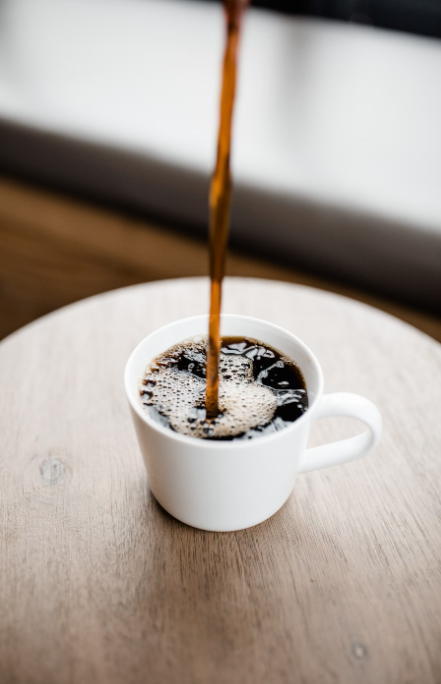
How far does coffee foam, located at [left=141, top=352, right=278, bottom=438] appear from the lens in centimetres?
50

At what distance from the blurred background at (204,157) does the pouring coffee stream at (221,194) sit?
0.88 metres

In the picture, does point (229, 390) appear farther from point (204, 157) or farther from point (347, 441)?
point (204, 157)

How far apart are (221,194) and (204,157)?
101 cm

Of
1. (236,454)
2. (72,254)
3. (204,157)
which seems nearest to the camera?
(236,454)

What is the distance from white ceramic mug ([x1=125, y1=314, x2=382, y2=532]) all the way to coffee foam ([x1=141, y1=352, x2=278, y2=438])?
20 millimetres

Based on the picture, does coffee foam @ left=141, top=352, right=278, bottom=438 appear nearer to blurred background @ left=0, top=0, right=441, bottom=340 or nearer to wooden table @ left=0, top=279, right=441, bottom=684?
wooden table @ left=0, top=279, right=441, bottom=684

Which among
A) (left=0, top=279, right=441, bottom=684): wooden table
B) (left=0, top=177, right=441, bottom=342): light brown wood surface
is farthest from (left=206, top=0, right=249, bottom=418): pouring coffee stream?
(left=0, top=177, right=441, bottom=342): light brown wood surface

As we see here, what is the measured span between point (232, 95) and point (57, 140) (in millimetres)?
1295

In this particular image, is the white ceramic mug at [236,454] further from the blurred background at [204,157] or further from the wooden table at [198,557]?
the blurred background at [204,157]

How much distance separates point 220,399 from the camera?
0.53m

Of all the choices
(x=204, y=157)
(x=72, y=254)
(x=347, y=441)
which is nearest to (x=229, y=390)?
(x=347, y=441)

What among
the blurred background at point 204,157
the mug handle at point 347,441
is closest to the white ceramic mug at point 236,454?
the mug handle at point 347,441

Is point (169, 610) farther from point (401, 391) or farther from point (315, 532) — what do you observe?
point (401, 391)

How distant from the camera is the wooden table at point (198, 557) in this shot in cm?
45
